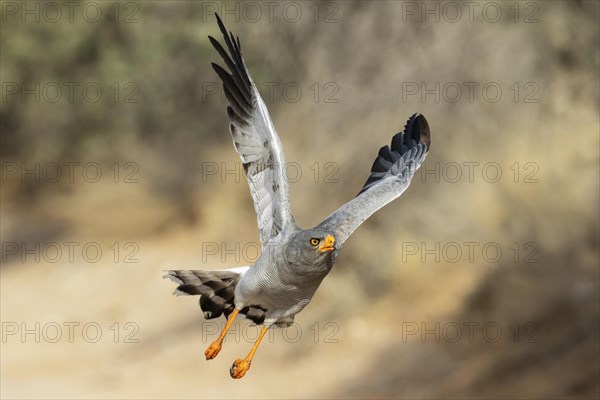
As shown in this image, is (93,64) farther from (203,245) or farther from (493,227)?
(493,227)

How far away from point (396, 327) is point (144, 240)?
5.33 m

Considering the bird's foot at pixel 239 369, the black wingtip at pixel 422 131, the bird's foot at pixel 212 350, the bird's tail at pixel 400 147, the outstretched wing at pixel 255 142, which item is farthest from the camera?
the black wingtip at pixel 422 131

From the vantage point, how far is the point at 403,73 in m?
22.0

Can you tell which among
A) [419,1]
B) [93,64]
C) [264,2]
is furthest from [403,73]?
[93,64]

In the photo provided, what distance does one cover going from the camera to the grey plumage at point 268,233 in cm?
1186

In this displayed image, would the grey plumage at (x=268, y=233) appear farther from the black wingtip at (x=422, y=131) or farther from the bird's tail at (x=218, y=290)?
the black wingtip at (x=422, y=131)

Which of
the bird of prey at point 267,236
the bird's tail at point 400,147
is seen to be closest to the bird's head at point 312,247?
the bird of prey at point 267,236

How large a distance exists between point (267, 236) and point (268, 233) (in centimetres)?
3

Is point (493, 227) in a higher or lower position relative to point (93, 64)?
lower

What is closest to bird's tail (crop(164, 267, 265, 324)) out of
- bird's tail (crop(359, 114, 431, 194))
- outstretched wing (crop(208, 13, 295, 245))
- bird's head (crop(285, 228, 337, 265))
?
outstretched wing (crop(208, 13, 295, 245))

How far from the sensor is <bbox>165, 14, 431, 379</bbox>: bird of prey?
39.0 feet

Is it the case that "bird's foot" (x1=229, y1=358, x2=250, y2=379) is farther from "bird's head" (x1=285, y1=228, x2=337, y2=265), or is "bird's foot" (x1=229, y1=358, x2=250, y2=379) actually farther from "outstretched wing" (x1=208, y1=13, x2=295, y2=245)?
"bird's head" (x1=285, y1=228, x2=337, y2=265)

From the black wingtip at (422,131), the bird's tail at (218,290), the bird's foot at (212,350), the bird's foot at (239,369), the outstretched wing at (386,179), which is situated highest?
the black wingtip at (422,131)

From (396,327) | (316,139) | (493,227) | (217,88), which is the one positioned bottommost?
(396,327)
